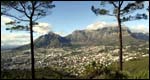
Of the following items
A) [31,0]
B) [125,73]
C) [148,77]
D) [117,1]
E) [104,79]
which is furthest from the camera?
[117,1]

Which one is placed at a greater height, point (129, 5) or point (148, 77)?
point (129, 5)

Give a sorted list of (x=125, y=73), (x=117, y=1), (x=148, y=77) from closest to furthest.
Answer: (x=148, y=77), (x=125, y=73), (x=117, y=1)

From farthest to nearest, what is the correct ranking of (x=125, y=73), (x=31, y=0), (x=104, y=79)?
1. (x=31, y=0)
2. (x=125, y=73)
3. (x=104, y=79)

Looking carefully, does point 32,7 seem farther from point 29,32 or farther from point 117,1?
point 117,1

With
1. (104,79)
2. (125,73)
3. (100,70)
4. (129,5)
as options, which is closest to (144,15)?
(129,5)

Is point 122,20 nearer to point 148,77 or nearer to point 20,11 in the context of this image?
point 20,11

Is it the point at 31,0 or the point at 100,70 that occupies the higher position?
the point at 31,0

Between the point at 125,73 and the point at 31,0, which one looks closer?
the point at 125,73

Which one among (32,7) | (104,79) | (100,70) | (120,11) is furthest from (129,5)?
(104,79)

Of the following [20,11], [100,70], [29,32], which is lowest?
[100,70]
